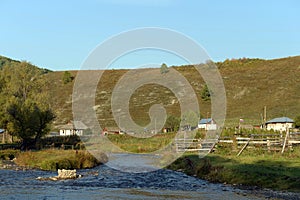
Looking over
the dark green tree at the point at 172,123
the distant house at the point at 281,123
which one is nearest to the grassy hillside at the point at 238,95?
the distant house at the point at 281,123

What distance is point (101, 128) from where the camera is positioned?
4023 inches

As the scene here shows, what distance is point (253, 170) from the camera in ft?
83.0

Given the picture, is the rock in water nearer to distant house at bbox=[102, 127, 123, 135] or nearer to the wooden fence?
the wooden fence

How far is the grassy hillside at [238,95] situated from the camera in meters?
106

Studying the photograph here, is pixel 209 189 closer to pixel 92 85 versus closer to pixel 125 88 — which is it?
pixel 125 88

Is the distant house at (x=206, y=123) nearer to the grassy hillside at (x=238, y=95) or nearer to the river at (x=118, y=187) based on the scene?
the grassy hillside at (x=238, y=95)

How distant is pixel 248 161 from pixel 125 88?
10744cm

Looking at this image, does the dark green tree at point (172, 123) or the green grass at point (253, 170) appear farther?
Answer: the dark green tree at point (172, 123)

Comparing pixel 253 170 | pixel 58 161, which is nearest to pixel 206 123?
pixel 58 161

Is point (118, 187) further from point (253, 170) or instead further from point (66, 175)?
point (253, 170)

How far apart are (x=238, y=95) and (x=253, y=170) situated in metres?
99.1

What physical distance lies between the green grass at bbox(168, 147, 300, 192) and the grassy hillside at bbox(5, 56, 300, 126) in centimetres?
5873

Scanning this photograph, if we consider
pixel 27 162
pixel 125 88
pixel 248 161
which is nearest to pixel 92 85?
pixel 125 88

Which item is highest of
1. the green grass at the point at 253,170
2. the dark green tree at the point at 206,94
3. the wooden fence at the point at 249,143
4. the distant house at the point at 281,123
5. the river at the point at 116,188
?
the dark green tree at the point at 206,94
